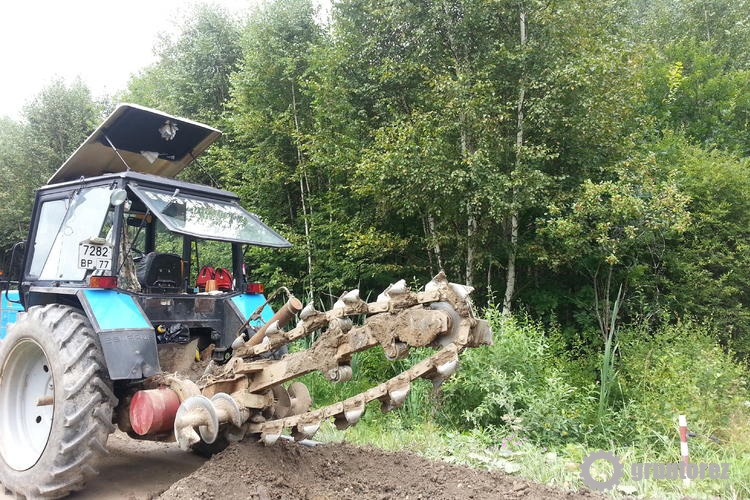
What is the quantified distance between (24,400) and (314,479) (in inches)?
95.0

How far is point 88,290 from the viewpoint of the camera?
390 centimetres

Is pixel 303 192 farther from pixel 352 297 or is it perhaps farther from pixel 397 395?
pixel 397 395

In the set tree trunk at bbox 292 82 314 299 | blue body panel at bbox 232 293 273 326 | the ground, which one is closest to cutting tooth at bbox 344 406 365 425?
the ground

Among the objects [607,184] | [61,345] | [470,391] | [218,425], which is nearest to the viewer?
[218,425]

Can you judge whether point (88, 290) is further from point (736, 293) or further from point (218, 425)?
point (736, 293)

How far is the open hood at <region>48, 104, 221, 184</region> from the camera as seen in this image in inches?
187

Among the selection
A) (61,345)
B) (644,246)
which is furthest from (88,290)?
(644,246)

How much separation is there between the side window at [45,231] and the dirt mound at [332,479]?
2.45 metres

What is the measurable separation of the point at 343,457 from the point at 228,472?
90 centimetres

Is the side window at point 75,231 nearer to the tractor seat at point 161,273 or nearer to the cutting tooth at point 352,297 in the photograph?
the tractor seat at point 161,273

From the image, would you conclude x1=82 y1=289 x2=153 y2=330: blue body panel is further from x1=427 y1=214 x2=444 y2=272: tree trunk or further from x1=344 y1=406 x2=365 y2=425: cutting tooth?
x1=427 y1=214 x2=444 y2=272: tree trunk

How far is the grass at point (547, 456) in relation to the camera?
3350 mm

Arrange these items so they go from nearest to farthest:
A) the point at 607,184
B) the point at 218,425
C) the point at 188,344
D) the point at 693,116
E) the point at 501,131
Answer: the point at 218,425
the point at 188,344
the point at 607,184
the point at 501,131
the point at 693,116

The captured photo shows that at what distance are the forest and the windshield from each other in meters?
2.23
